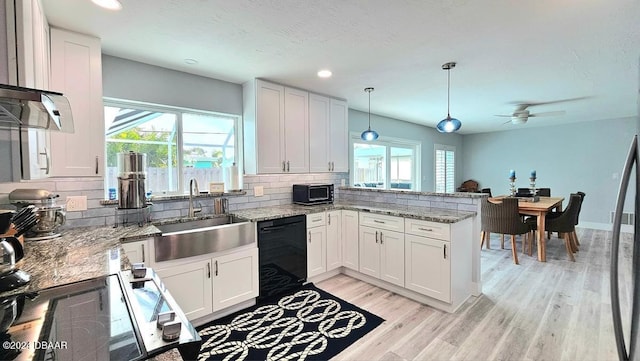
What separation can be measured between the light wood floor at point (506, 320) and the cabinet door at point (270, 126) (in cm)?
158

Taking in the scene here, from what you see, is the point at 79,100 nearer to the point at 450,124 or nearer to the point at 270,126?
the point at 270,126

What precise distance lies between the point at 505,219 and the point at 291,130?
3.32 metres

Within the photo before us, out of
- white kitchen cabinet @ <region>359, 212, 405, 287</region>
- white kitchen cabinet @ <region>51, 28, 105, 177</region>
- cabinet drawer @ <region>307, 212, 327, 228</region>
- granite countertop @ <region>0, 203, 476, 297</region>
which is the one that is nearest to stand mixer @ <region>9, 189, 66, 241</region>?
granite countertop @ <region>0, 203, 476, 297</region>

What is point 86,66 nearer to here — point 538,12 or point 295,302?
point 295,302

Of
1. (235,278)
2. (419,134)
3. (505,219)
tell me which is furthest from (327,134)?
(419,134)

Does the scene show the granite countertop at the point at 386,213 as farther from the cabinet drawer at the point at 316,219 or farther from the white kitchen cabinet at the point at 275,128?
the white kitchen cabinet at the point at 275,128

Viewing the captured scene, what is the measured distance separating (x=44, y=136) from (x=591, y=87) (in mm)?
5752

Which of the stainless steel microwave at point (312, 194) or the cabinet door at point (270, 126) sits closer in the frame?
the cabinet door at point (270, 126)

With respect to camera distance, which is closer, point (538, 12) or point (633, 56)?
point (538, 12)

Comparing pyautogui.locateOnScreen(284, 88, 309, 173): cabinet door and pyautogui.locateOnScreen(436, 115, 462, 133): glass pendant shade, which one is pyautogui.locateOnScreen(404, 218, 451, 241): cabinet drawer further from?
pyautogui.locateOnScreen(284, 88, 309, 173): cabinet door

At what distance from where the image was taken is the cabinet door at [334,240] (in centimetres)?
346

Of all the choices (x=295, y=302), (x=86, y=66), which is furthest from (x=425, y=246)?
(x=86, y=66)

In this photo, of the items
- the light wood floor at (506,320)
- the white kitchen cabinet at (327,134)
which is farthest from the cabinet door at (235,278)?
the white kitchen cabinet at (327,134)

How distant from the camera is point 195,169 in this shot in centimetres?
320
